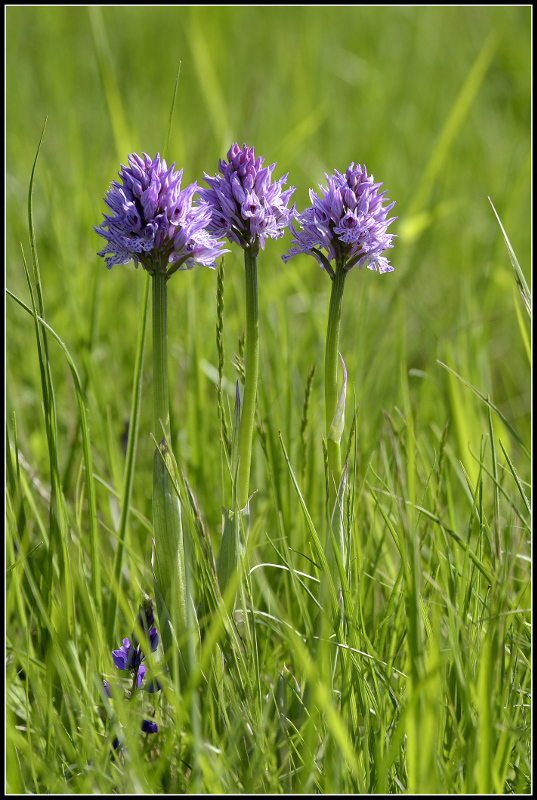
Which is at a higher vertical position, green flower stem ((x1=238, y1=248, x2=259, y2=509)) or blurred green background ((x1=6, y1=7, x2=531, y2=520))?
blurred green background ((x1=6, y1=7, x2=531, y2=520))

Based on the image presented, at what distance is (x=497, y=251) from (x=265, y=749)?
261 centimetres

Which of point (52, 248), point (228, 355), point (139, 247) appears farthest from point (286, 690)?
point (52, 248)

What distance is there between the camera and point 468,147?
5.45m

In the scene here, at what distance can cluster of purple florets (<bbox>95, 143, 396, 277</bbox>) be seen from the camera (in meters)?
1.33

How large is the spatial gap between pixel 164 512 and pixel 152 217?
0.63m

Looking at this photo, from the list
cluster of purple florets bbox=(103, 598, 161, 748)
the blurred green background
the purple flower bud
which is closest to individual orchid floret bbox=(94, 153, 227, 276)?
the blurred green background

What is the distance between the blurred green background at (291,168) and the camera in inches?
110

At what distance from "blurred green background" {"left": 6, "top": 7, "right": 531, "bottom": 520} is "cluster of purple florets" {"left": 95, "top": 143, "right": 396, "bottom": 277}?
693mm

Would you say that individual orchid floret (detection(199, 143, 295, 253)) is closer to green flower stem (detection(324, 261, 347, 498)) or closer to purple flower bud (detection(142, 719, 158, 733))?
green flower stem (detection(324, 261, 347, 498))

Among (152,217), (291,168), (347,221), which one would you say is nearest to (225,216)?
(152,217)

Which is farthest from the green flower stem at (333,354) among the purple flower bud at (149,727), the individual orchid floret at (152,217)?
the purple flower bud at (149,727)

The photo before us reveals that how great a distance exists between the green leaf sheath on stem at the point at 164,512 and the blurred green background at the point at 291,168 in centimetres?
72

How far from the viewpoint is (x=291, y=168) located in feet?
15.8

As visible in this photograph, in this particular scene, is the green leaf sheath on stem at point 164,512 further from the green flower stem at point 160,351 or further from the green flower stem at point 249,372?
the green flower stem at point 249,372
